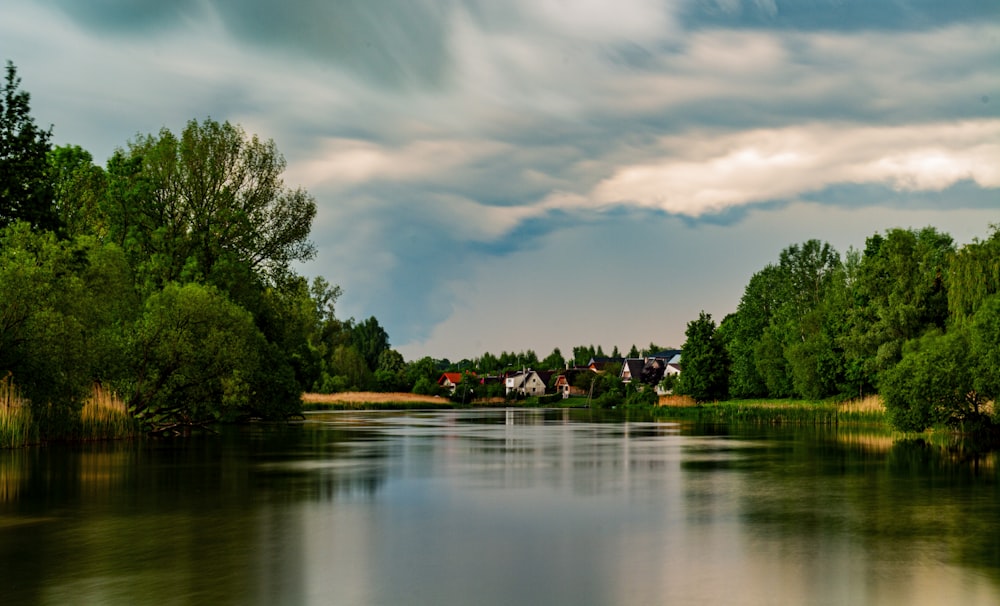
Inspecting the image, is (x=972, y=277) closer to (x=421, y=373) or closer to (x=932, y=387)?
(x=932, y=387)

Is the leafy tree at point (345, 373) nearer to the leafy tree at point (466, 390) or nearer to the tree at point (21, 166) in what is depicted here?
the leafy tree at point (466, 390)

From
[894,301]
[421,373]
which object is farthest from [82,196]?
[421,373]

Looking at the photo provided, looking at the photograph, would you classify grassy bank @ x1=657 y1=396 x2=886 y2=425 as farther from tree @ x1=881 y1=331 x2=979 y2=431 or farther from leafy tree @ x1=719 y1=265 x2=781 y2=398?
tree @ x1=881 y1=331 x2=979 y2=431

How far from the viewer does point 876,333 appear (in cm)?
6212

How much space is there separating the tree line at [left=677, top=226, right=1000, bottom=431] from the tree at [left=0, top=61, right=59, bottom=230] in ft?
131

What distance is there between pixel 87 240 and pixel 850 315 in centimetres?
5623

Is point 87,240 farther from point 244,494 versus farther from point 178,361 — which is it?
point 244,494

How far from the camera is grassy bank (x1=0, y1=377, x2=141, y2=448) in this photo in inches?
1222

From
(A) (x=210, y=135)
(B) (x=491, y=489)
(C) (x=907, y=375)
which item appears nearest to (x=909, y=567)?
(B) (x=491, y=489)

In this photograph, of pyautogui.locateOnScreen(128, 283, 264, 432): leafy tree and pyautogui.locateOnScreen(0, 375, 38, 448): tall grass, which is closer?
pyautogui.locateOnScreen(0, 375, 38, 448): tall grass

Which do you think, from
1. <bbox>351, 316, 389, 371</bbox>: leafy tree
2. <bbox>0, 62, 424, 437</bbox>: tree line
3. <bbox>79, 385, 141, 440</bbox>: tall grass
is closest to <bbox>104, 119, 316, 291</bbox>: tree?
<bbox>0, 62, 424, 437</bbox>: tree line

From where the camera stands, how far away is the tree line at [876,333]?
34344 millimetres

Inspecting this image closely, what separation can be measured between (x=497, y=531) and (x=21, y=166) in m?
35.4

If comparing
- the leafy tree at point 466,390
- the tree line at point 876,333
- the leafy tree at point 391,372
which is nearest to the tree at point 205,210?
the tree line at point 876,333
